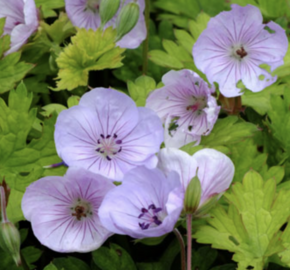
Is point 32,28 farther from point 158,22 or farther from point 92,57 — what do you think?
point 158,22

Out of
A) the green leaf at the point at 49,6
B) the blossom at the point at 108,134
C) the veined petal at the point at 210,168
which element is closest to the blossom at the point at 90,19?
the green leaf at the point at 49,6

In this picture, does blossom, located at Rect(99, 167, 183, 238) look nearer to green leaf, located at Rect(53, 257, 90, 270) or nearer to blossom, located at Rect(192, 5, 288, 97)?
green leaf, located at Rect(53, 257, 90, 270)

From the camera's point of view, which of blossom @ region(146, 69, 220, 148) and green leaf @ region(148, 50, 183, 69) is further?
green leaf @ region(148, 50, 183, 69)

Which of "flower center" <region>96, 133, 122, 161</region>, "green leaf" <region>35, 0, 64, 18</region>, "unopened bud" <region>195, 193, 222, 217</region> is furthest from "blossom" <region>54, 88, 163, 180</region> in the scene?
"green leaf" <region>35, 0, 64, 18</region>

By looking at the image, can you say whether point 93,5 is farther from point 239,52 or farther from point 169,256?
point 169,256

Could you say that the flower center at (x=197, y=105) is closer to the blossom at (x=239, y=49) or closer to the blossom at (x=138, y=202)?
the blossom at (x=239, y=49)

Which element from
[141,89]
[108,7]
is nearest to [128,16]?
[108,7]
